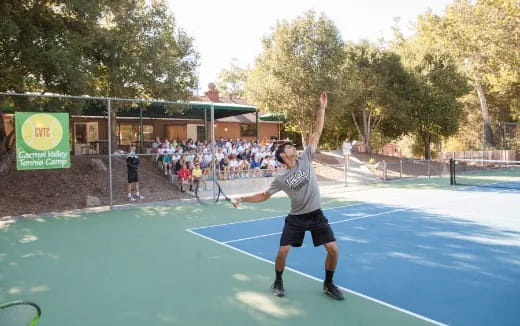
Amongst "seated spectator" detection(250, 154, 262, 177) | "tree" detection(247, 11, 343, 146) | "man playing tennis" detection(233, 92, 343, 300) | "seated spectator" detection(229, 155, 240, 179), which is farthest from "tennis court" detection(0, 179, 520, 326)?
"tree" detection(247, 11, 343, 146)

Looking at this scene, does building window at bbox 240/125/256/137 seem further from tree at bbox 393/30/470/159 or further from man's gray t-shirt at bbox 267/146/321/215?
man's gray t-shirt at bbox 267/146/321/215

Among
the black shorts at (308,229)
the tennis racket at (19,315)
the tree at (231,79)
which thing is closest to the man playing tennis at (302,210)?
the black shorts at (308,229)

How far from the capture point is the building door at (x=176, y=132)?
30087 millimetres

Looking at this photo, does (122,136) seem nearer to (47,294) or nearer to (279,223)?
(279,223)

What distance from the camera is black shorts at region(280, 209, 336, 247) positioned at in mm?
5352

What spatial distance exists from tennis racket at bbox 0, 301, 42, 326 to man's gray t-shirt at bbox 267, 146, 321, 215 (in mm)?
3046

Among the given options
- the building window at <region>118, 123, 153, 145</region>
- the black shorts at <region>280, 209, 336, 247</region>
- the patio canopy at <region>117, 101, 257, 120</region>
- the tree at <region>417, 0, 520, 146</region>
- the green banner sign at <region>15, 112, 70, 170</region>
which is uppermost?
the tree at <region>417, 0, 520, 146</region>

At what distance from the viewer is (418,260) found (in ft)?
22.9

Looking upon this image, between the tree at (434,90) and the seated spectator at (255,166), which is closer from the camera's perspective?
the seated spectator at (255,166)

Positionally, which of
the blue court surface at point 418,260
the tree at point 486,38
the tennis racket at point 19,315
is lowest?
the blue court surface at point 418,260

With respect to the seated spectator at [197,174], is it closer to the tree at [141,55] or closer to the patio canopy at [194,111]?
the tree at [141,55]

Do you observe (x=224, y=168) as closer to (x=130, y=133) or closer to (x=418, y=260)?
(x=418, y=260)

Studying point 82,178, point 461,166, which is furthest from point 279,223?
point 461,166

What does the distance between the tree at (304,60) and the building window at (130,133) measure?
1002 centimetres
